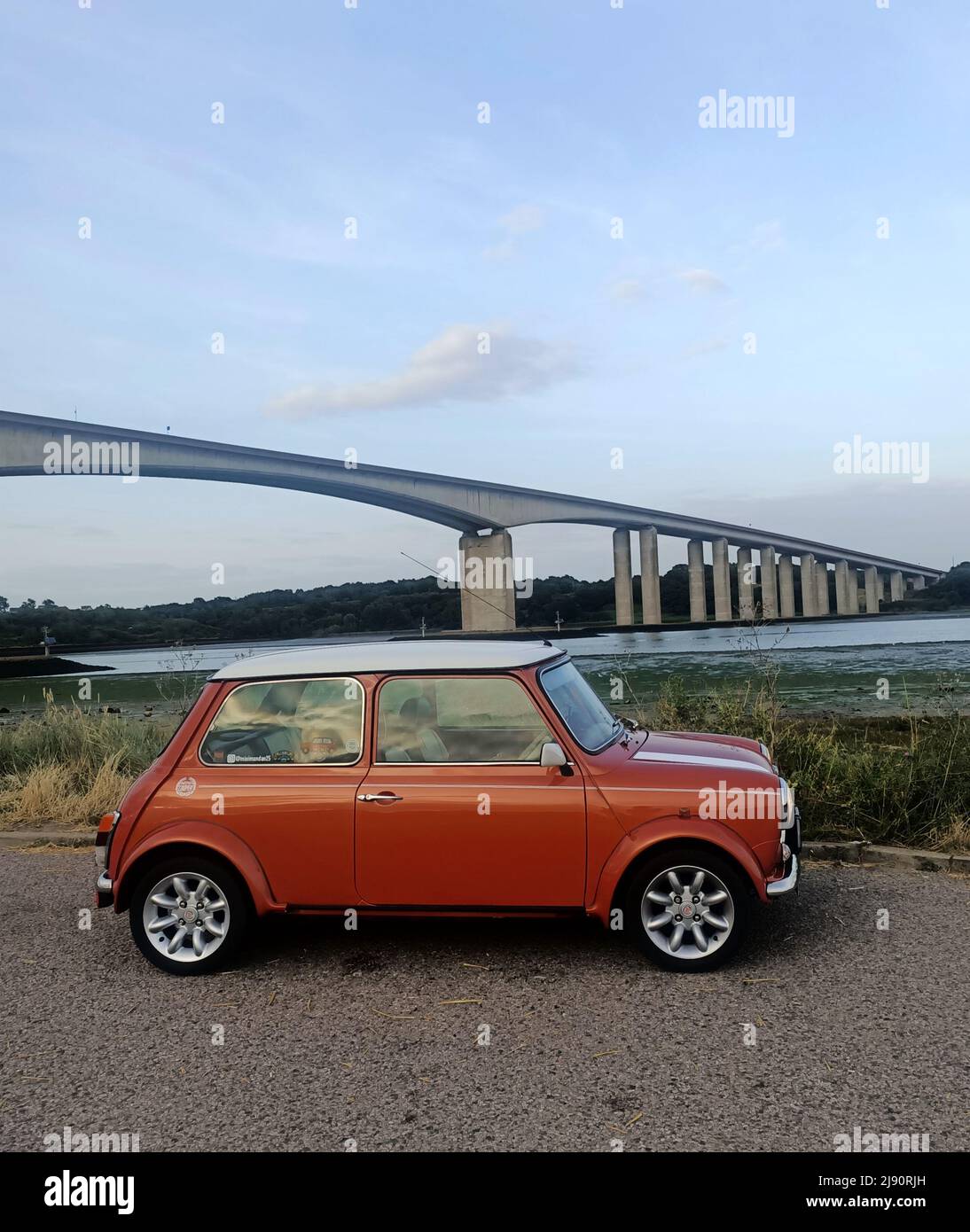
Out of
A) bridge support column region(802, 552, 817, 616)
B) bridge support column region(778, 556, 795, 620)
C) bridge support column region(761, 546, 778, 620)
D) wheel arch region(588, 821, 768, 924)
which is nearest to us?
wheel arch region(588, 821, 768, 924)

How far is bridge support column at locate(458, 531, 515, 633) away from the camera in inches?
2088

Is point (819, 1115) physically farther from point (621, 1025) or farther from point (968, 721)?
point (968, 721)

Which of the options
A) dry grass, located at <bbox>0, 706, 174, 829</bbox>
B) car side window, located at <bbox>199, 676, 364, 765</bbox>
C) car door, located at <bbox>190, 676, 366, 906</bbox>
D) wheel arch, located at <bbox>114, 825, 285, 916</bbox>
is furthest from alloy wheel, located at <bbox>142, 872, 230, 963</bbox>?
dry grass, located at <bbox>0, 706, 174, 829</bbox>

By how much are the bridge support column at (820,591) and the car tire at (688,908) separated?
8038 cm

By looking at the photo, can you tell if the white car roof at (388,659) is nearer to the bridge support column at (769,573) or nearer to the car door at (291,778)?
the car door at (291,778)

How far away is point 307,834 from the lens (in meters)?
4.71

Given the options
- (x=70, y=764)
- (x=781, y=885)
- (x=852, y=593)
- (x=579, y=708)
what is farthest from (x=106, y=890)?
(x=852, y=593)

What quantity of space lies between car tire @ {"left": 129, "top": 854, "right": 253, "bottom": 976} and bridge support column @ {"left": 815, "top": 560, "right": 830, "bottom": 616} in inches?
3188

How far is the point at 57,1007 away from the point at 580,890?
2.47 m

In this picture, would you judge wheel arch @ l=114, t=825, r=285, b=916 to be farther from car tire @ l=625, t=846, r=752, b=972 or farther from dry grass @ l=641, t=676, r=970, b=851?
dry grass @ l=641, t=676, r=970, b=851

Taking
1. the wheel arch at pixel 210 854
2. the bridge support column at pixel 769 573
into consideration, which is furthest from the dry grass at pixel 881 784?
the bridge support column at pixel 769 573

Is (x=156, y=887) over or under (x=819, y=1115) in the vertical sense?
over

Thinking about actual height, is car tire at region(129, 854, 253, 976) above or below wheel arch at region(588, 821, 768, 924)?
below
